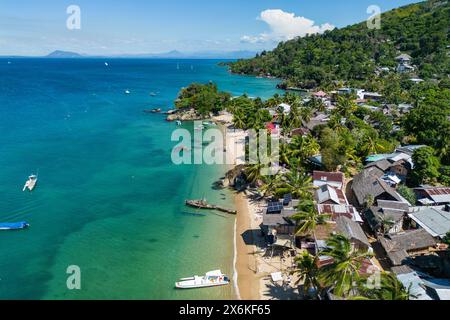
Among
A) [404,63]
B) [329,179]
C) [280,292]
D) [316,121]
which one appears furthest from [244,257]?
[404,63]

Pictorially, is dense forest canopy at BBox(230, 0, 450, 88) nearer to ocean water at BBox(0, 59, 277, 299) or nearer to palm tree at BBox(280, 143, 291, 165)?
palm tree at BBox(280, 143, 291, 165)

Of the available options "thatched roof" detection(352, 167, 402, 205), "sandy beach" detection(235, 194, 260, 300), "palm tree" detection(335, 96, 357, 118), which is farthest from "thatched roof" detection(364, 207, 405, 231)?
"palm tree" detection(335, 96, 357, 118)

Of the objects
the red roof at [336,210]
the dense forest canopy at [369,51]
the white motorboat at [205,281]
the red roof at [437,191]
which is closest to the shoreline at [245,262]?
the white motorboat at [205,281]

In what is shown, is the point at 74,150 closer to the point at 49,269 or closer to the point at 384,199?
the point at 49,269

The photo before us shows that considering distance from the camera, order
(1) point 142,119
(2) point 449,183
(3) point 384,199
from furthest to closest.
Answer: (1) point 142,119
(2) point 449,183
(3) point 384,199

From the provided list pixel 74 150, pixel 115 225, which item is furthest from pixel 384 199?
pixel 74 150
